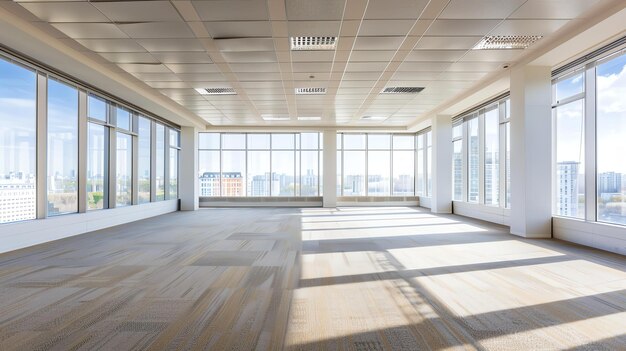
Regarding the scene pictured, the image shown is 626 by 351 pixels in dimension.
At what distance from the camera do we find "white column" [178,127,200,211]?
15055 mm

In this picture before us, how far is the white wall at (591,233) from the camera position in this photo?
5930 mm

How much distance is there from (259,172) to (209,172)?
2386 millimetres

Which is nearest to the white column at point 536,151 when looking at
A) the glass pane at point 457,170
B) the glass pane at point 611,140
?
the glass pane at point 611,140

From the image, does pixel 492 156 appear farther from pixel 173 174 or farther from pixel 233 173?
pixel 173 174

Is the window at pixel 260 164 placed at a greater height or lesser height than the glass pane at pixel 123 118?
lesser

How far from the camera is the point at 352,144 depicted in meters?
17.2

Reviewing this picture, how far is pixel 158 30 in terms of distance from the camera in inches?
227

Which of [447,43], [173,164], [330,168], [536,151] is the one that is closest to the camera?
[447,43]

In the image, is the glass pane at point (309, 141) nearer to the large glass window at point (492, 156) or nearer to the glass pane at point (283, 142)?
the glass pane at point (283, 142)

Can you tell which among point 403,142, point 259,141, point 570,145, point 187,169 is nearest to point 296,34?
point 570,145

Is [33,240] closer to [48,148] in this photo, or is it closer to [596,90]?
[48,148]

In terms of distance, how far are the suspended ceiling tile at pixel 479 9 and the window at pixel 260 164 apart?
11855 millimetres

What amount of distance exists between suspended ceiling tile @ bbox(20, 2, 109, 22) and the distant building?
9.22 metres

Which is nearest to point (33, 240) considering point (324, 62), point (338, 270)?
point (338, 270)
